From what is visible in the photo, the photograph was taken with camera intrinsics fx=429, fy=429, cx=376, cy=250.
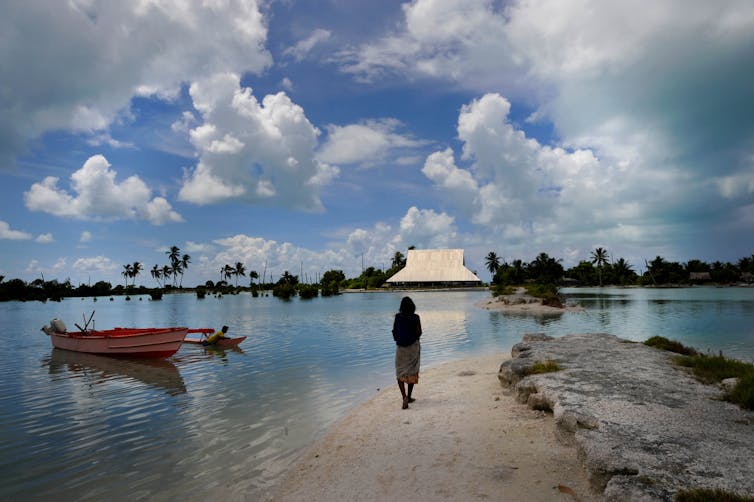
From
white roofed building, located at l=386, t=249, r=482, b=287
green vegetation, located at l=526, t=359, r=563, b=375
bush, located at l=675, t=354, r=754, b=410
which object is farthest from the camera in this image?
white roofed building, located at l=386, t=249, r=482, b=287

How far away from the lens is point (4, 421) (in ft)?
36.0

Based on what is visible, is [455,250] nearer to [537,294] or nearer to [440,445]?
[537,294]

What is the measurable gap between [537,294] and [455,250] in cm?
6566

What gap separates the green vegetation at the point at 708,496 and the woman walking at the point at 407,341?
5.53m

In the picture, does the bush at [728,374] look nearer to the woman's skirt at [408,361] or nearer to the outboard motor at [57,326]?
the woman's skirt at [408,361]

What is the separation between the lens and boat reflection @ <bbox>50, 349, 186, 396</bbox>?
15.3 meters

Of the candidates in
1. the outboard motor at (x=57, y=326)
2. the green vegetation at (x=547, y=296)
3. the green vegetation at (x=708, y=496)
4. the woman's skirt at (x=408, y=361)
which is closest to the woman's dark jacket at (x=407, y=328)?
the woman's skirt at (x=408, y=361)

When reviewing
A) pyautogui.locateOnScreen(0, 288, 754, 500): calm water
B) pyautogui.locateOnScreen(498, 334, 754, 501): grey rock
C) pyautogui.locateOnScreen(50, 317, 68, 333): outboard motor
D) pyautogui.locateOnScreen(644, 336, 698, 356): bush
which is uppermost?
pyautogui.locateOnScreen(50, 317, 68, 333): outboard motor

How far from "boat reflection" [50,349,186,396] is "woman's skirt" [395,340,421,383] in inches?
314

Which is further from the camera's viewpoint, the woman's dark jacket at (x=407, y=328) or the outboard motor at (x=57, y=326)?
the outboard motor at (x=57, y=326)

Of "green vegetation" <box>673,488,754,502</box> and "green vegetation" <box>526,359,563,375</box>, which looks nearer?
"green vegetation" <box>673,488,754,502</box>

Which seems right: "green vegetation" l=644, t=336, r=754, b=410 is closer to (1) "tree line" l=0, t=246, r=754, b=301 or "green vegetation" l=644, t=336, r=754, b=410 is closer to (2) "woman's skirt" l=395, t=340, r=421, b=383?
(2) "woman's skirt" l=395, t=340, r=421, b=383

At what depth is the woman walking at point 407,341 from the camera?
9.55 metres

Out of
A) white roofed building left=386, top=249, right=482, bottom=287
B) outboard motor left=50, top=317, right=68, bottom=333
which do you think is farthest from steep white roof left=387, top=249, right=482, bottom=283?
outboard motor left=50, top=317, right=68, bottom=333
